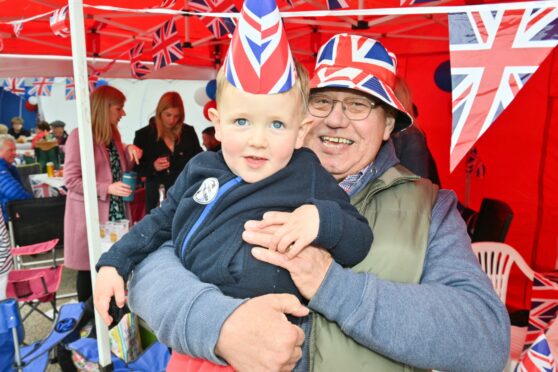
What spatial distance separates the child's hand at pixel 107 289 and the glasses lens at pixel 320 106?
760 mm

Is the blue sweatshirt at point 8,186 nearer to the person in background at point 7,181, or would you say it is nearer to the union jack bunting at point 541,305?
the person in background at point 7,181

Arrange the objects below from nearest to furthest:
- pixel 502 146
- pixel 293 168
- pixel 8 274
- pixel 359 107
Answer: pixel 293 168 → pixel 359 107 → pixel 8 274 → pixel 502 146

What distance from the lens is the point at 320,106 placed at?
54.2 inches

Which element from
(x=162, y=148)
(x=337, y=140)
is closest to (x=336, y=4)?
(x=337, y=140)

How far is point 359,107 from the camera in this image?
134 cm

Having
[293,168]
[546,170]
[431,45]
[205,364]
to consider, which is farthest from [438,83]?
[205,364]

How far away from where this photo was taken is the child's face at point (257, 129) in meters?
1.04

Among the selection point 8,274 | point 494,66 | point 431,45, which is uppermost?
point 431,45

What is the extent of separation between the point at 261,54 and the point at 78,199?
2.88 meters

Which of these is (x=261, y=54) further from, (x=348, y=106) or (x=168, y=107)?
(x=168, y=107)

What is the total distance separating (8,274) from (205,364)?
10.1ft

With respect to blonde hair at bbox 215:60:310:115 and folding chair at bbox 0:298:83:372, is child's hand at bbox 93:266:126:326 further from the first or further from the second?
folding chair at bbox 0:298:83:372

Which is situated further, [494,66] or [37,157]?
[37,157]

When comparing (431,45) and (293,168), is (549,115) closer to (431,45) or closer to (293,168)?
(431,45)
